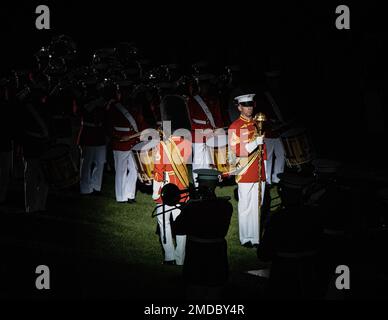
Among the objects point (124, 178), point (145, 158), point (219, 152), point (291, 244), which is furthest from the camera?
point (124, 178)

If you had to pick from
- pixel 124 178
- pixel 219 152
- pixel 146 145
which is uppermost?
pixel 146 145

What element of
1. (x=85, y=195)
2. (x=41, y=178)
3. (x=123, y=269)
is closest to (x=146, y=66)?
(x=85, y=195)

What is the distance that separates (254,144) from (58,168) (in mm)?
3012

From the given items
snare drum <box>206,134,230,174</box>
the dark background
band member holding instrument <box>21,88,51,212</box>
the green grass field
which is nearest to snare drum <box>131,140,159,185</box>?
the green grass field

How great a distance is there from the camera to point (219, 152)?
1452cm

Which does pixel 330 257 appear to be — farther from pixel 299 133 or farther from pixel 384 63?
pixel 384 63

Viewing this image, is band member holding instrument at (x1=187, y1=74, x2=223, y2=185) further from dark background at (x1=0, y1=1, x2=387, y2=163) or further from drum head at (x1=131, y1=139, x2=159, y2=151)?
drum head at (x1=131, y1=139, x2=159, y2=151)

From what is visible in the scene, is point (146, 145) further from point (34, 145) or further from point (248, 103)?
point (34, 145)

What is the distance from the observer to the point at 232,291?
9688mm

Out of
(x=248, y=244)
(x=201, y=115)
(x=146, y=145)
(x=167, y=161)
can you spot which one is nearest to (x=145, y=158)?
(x=146, y=145)

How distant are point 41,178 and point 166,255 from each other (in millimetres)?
3893

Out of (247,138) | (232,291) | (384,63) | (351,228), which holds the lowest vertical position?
(232,291)

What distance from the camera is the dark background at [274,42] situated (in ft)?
50.9

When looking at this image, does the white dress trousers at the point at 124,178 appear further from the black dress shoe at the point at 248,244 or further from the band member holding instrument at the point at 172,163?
the band member holding instrument at the point at 172,163
